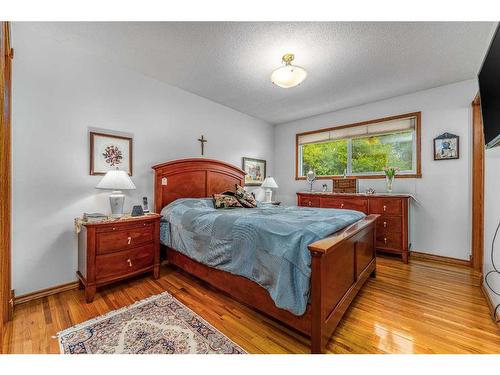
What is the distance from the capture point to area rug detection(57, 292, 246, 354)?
1473 millimetres

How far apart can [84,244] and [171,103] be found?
2115mm

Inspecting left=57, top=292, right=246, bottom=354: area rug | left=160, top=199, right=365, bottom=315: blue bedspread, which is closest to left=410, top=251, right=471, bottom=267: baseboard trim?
left=160, top=199, right=365, bottom=315: blue bedspread

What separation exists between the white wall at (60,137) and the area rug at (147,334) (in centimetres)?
95

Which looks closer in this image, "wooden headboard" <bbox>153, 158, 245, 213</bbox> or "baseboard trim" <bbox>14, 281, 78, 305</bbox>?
"baseboard trim" <bbox>14, 281, 78, 305</bbox>

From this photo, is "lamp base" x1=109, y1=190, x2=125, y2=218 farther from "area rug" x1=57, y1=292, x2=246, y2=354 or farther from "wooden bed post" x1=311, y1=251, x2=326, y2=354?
"wooden bed post" x1=311, y1=251, x2=326, y2=354

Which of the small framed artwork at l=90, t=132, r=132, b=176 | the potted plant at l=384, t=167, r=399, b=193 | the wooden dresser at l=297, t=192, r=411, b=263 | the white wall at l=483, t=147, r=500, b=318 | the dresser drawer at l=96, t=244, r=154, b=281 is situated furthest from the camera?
the potted plant at l=384, t=167, r=399, b=193

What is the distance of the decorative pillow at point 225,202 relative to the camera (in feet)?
10.0

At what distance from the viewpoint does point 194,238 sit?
7.54ft

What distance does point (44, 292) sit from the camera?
2166 millimetres

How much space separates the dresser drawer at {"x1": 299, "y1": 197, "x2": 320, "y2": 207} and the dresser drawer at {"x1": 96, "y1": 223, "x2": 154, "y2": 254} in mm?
2637

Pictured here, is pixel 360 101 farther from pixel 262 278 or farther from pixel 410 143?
pixel 262 278

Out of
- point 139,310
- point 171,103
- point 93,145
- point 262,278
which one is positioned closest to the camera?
point 262,278

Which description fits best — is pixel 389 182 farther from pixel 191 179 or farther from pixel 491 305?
pixel 191 179
